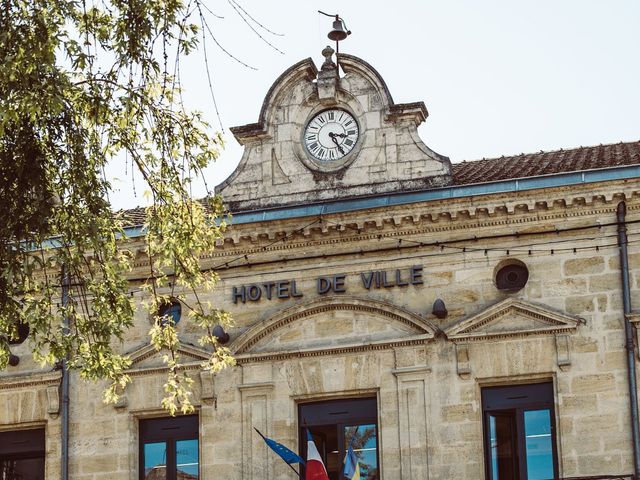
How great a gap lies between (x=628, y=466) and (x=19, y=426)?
988cm

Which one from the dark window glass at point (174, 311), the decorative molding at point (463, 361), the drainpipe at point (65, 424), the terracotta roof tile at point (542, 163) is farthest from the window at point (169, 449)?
the decorative molding at point (463, 361)

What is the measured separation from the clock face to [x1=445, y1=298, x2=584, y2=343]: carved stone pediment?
3.68 m

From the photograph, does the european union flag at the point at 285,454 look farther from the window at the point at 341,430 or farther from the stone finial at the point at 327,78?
the stone finial at the point at 327,78

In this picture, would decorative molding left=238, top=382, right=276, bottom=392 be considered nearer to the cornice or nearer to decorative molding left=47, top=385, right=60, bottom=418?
the cornice

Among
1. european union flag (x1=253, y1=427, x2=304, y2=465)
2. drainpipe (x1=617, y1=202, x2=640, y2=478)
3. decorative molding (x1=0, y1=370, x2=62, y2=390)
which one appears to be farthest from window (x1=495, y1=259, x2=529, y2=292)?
decorative molding (x1=0, y1=370, x2=62, y2=390)

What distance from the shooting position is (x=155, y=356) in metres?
26.4

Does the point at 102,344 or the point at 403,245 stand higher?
the point at 403,245

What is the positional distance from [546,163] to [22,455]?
989 cm

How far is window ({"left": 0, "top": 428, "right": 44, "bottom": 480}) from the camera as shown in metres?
27.0

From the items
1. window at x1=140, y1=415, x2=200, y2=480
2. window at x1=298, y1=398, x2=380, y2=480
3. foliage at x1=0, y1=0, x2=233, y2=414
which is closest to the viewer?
foliage at x1=0, y1=0, x2=233, y2=414

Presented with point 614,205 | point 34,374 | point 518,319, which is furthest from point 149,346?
point 614,205

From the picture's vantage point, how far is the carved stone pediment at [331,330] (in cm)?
2528

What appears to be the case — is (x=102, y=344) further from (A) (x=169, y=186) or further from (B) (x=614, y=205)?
Result: (B) (x=614, y=205)

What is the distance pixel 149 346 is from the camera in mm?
26438
